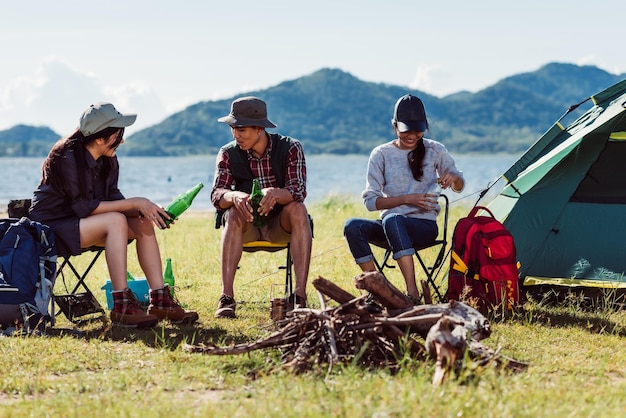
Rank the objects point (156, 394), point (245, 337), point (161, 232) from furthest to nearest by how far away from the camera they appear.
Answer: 1. point (161, 232)
2. point (245, 337)
3. point (156, 394)

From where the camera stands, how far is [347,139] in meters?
119

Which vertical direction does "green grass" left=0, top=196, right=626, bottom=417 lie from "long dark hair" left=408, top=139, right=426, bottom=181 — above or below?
below

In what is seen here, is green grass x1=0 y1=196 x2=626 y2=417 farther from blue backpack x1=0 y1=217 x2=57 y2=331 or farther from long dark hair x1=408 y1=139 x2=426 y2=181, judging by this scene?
long dark hair x1=408 y1=139 x2=426 y2=181

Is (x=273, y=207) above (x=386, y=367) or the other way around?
above

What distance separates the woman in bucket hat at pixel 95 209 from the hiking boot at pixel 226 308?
0.68 feet

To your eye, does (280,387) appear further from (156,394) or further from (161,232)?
(161,232)

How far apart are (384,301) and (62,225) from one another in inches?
71.0


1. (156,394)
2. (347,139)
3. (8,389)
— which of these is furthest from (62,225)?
(347,139)

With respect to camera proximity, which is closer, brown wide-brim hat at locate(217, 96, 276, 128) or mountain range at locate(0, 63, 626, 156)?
brown wide-brim hat at locate(217, 96, 276, 128)

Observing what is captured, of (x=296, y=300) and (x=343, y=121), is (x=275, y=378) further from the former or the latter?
(x=343, y=121)

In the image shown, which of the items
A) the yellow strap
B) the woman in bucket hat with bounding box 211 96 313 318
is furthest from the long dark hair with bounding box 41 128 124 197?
the yellow strap

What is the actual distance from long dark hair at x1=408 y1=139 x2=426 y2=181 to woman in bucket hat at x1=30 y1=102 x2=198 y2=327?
147 cm

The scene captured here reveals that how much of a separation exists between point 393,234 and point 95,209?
163cm

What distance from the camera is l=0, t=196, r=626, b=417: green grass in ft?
9.55
